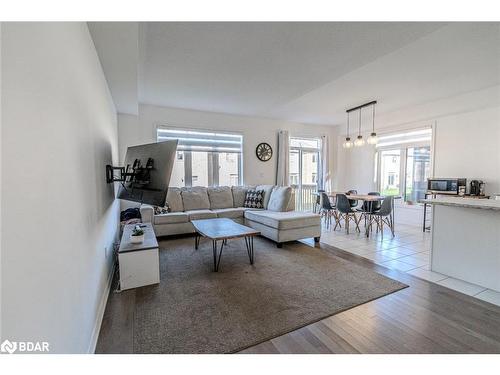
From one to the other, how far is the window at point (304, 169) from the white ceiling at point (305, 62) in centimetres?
210

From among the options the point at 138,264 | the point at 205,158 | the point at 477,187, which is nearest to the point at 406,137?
the point at 477,187

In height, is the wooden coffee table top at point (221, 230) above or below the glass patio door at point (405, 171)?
below

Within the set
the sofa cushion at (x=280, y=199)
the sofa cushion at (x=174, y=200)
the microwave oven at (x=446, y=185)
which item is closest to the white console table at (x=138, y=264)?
the sofa cushion at (x=174, y=200)

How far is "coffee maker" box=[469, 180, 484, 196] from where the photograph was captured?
160 inches

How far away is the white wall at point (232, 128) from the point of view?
15.8ft

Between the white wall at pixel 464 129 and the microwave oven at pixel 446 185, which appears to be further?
the microwave oven at pixel 446 185

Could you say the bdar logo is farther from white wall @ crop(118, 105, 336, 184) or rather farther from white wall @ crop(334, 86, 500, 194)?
white wall @ crop(334, 86, 500, 194)

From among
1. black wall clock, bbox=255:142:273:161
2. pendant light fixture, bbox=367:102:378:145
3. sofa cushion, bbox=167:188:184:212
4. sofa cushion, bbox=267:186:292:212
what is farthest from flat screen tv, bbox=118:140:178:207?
pendant light fixture, bbox=367:102:378:145

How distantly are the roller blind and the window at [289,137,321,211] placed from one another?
5.68 feet

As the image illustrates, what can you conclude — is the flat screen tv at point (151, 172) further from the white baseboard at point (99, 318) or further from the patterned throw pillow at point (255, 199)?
the patterned throw pillow at point (255, 199)

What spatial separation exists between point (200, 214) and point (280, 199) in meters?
1.50

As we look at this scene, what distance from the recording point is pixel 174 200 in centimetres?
461

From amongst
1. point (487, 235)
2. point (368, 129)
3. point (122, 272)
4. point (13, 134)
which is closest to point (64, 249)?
point (13, 134)

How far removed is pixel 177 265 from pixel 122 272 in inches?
29.6
